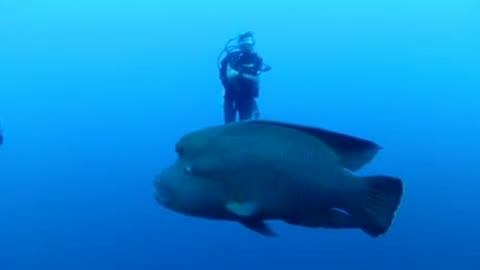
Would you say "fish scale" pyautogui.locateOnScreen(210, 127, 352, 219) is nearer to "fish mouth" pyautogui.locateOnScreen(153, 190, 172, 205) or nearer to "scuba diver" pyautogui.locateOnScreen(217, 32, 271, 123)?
"fish mouth" pyautogui.locateOnScreen(153, 190, 172, 205)

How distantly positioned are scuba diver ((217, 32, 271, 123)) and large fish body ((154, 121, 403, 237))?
15.8 feet

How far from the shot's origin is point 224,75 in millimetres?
6719

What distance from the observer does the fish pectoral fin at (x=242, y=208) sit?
61.9 inches

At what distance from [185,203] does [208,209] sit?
6 cm

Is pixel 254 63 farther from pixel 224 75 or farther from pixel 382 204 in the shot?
pixel 382 204

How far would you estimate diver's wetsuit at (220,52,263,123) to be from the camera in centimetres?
656

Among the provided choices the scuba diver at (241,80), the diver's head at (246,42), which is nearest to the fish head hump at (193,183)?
the scuba diver at (241,80)

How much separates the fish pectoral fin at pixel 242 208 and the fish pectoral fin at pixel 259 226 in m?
0.05

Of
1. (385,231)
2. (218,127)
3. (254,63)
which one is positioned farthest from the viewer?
(254,63)

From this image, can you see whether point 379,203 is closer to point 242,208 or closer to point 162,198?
point 242,208

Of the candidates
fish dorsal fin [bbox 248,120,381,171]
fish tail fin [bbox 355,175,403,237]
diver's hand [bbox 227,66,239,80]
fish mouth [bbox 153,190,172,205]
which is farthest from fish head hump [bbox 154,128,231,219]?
diver's hand [bbox 227,66,239,80]

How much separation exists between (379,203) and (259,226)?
31 centimetres

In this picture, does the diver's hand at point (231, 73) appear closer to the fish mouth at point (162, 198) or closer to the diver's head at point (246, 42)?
the diver's head at point (246, 42)

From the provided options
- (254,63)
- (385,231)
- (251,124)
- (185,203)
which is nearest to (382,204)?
(385,231)
